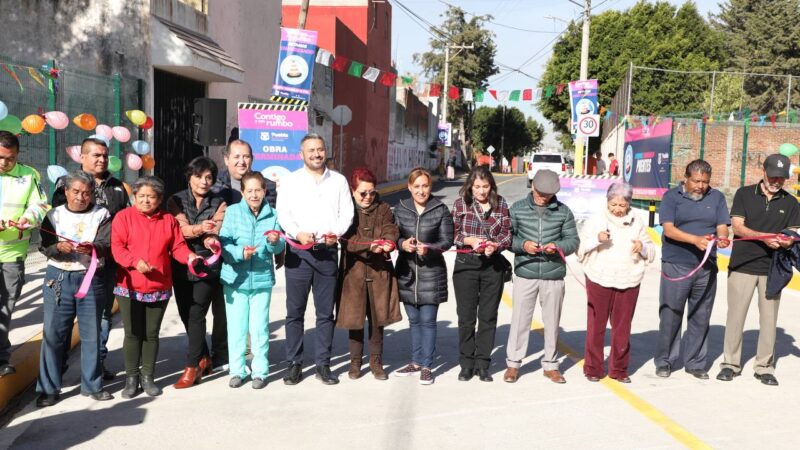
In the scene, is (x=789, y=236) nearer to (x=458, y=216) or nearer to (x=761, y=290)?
(x=761, y=290)

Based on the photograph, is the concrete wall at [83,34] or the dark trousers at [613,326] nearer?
the dark trousers at [613,326]

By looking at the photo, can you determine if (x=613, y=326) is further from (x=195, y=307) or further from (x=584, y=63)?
(x=584, y=63)

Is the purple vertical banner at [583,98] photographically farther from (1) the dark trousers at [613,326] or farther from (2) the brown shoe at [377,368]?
(2) the brown shoe at [377,368]

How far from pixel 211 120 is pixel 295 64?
6.26m

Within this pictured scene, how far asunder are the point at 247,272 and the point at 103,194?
1.22 meters

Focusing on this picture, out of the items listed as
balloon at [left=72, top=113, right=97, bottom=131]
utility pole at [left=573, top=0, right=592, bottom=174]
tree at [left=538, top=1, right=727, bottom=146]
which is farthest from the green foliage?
balloon at [left=72, top=113, right=97, bottom=131]

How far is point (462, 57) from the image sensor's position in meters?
72.1

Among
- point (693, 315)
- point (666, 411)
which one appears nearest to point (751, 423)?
point (666, 411)

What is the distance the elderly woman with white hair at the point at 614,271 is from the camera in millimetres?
6242

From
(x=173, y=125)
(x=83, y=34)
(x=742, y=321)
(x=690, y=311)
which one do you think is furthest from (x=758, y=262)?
(x=173, y=125)

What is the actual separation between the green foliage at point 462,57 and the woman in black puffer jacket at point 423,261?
65834 mm

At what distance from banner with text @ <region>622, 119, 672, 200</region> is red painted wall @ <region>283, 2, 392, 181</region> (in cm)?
1172

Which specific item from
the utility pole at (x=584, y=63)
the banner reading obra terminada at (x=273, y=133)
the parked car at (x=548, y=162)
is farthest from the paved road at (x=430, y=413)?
the parked car at (x=548, y=162)

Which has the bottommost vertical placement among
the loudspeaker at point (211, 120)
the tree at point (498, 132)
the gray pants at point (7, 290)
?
the gray pants at point (7, 290)
